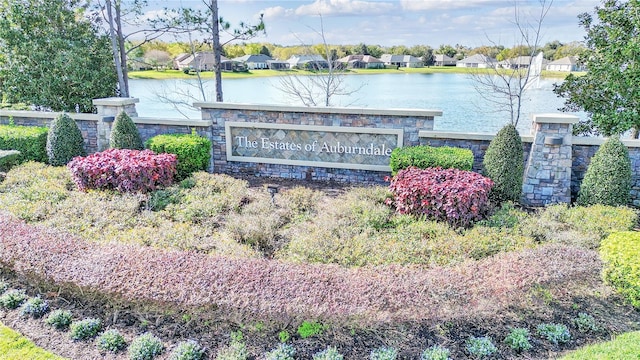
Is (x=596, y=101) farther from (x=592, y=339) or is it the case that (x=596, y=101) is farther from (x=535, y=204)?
(x=592, y=339)

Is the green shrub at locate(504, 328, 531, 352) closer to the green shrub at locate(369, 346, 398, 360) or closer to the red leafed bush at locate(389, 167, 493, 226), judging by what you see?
the green shrub at locate(369, 346, 398, 360)

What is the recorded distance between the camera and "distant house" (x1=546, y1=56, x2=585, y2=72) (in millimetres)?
9428

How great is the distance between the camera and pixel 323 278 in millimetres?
3846

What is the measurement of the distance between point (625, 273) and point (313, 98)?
1002 centimetres

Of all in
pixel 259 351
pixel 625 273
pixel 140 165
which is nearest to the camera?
pixel 259 351

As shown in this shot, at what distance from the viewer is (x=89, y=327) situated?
369 cm

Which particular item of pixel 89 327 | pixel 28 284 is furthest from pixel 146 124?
pixel 89 327

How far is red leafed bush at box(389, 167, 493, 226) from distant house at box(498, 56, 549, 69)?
5957 millimetres

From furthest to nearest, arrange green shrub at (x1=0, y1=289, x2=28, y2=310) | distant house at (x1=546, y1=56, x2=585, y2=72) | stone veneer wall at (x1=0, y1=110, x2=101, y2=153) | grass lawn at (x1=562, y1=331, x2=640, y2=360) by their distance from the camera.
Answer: distant house at (x1=546, y1=56, x2=585, y2=72) → stone veneer wall at (x1=0, y1=110, x2=101, y2=153) → green shrub at (x1=0, y1=289, x2=28, y2=310) → grass lawn at (x1=562, y1=331, x2=640, y2=360)

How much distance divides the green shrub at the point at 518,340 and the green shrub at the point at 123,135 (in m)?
7.18

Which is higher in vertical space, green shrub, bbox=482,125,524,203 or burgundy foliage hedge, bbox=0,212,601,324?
green shrub, bbox=482,125,524,203

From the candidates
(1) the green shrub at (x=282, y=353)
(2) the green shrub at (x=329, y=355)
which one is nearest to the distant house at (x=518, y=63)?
(2) the green shrub at (x=329, y=355)

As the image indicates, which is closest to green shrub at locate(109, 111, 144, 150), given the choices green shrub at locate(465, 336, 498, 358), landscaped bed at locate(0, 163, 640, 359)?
landscaped bed at locate(0, 163, 640, 359)

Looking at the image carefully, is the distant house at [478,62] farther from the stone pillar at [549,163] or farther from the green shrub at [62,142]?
the green shrub at [62,142]
